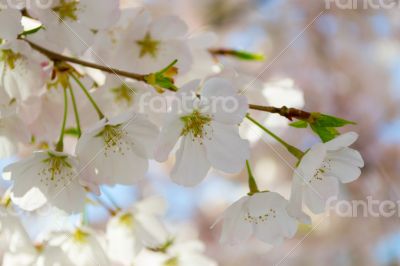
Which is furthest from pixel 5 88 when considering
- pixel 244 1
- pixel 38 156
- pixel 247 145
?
pixel 244 1

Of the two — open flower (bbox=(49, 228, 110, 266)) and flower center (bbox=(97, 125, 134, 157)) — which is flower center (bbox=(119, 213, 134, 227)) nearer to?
open flower (bbox=(49, 228, 110, 266))

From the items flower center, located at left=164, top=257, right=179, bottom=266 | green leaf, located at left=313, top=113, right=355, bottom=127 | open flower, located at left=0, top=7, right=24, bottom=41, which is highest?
open flower, located at left=0, top=7, right=24, bottom=41

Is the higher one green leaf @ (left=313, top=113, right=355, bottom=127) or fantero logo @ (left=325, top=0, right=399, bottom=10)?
green leaf @ (left=313, top=113, right=355, bottom=127)

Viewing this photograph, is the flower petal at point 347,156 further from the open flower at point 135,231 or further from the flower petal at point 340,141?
the open flower at point 135,231

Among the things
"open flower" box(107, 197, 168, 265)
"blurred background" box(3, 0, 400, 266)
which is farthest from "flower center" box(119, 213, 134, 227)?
"blurred background" box(3, 0, 400, 266)

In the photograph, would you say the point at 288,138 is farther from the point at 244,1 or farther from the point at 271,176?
the point at 244,1

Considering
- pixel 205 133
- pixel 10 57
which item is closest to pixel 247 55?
pixel 205 133
